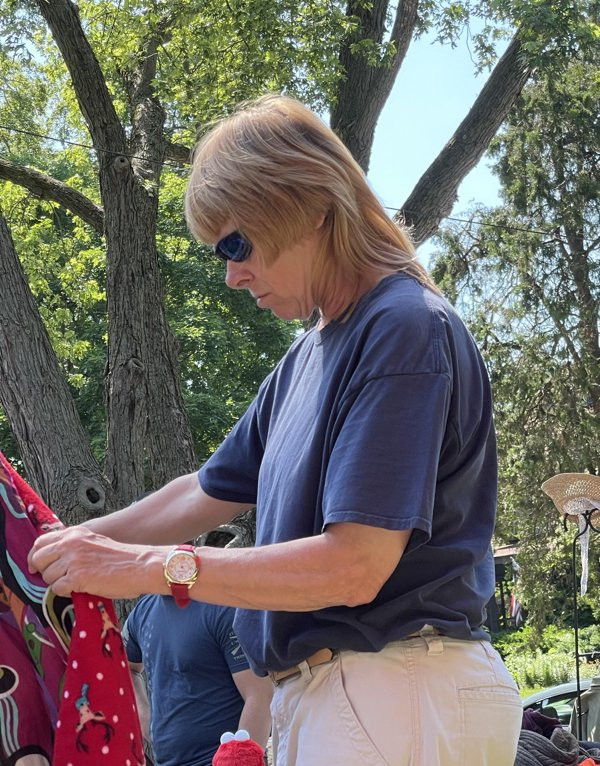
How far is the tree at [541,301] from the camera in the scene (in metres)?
16.7

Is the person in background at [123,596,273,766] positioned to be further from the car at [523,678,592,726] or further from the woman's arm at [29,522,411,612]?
the car at [523,678,592,726]

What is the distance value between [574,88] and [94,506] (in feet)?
46.9

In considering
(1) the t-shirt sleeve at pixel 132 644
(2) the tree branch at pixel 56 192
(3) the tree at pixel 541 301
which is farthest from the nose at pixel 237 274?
(3) the tree at pixel 541 301

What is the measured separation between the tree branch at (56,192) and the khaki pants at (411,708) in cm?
741

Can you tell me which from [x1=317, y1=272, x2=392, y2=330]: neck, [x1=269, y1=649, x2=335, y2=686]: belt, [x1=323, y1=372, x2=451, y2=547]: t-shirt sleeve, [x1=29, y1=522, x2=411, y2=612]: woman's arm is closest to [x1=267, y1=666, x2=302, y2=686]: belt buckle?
[x1=269, y1=649, x2=335, y2=686]: belt

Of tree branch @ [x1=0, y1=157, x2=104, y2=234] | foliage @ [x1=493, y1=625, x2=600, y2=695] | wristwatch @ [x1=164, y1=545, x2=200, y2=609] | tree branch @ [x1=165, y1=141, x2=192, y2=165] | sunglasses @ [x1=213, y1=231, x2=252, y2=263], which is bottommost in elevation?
foliage @ [x1=493, y1=625, x2=600, y2=695]

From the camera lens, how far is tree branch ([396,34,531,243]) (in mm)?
8188

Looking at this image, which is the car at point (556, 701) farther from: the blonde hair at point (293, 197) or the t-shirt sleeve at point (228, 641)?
the blonde hair at point (293, 197)

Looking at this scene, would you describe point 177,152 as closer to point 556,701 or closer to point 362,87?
point 362,87

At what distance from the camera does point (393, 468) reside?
1.50 metres

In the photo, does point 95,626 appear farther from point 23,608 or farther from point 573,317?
point 573,317

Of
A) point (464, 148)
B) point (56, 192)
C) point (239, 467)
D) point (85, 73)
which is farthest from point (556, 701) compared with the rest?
point (239, 467)

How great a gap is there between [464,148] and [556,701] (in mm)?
4961

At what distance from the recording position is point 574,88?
17.4 meters
